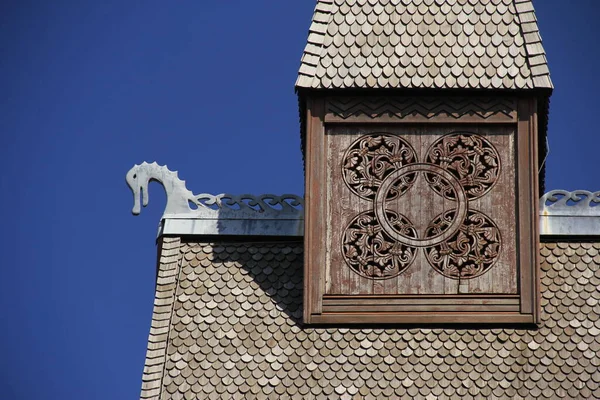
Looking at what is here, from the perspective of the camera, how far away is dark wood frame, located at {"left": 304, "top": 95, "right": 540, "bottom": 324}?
27188 millimetres

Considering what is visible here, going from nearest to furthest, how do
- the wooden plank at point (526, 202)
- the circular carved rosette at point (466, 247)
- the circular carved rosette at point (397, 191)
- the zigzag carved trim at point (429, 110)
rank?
the wooden plank at point (526, 202) → the circular carved rosette at point (466, 247) → the circular carved rosette at point (397, 191) → the zigzag carved trim at point (429, 110)

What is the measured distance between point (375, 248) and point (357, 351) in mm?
1554

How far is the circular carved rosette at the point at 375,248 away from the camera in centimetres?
2742

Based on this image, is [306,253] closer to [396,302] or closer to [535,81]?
[396,302]

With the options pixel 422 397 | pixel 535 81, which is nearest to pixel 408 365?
pixel 422 397

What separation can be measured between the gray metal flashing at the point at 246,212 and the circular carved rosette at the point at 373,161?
154cm

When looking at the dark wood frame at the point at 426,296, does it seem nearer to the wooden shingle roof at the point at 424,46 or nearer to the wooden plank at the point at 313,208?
the wooden plank at the point at 313,208

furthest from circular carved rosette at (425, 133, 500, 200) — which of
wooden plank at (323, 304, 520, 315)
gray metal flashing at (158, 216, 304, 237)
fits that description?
gray metal flashing at (158, 216, 304, 237)

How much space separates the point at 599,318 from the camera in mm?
27297

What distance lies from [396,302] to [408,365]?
1.03 meters

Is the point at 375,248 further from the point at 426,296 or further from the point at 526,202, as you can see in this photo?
the point at 526,202

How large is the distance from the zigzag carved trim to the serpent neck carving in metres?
1.94

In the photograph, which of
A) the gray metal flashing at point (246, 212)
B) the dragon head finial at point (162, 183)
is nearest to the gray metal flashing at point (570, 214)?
the gray metal flashing at point (246, 212)

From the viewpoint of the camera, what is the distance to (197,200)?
2944cm
